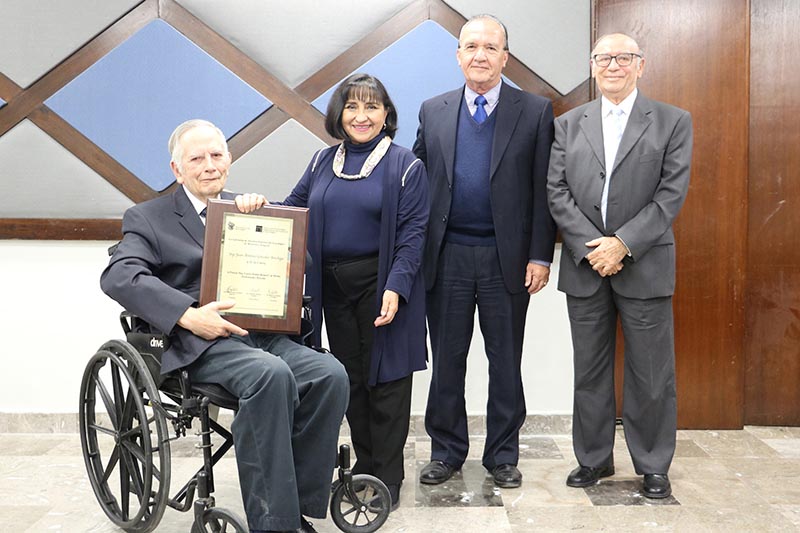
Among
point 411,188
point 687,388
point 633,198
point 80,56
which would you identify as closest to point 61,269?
point 80,56

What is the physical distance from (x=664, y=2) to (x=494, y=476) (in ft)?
6.68

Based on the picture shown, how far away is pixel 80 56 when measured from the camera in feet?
11.9

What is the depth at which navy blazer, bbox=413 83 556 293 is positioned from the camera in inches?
117

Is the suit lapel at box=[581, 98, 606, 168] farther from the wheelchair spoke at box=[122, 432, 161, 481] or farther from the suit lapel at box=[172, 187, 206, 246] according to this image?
the wheelchair spoke at box=[122, 432, 161, 481]

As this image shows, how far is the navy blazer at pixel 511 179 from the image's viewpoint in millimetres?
2977

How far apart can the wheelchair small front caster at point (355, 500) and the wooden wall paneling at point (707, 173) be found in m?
1.69

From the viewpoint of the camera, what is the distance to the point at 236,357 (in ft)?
7.73

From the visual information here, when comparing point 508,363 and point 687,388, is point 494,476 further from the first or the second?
point 687,388

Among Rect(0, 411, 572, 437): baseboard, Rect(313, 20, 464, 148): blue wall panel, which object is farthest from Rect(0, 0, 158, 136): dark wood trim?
Rect(0, 411, 572, 437): baseboard

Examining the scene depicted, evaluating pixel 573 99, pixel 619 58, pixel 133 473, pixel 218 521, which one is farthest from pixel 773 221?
pixel 133 473

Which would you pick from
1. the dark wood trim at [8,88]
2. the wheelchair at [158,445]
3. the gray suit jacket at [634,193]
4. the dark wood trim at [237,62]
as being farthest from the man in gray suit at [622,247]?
the dark wood trim at [8,88]

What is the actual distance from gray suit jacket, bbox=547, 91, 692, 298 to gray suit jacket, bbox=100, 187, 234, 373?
1.15 meters

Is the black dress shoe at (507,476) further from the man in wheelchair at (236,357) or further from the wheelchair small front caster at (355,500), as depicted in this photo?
the man in wheelchair at (236,357)

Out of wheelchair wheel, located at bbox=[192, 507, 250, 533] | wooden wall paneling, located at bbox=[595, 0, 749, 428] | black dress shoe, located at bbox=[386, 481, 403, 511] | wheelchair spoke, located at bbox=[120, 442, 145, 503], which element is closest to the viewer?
wheelchair wheel, located at bbox=[192, 507, 250, 533]
